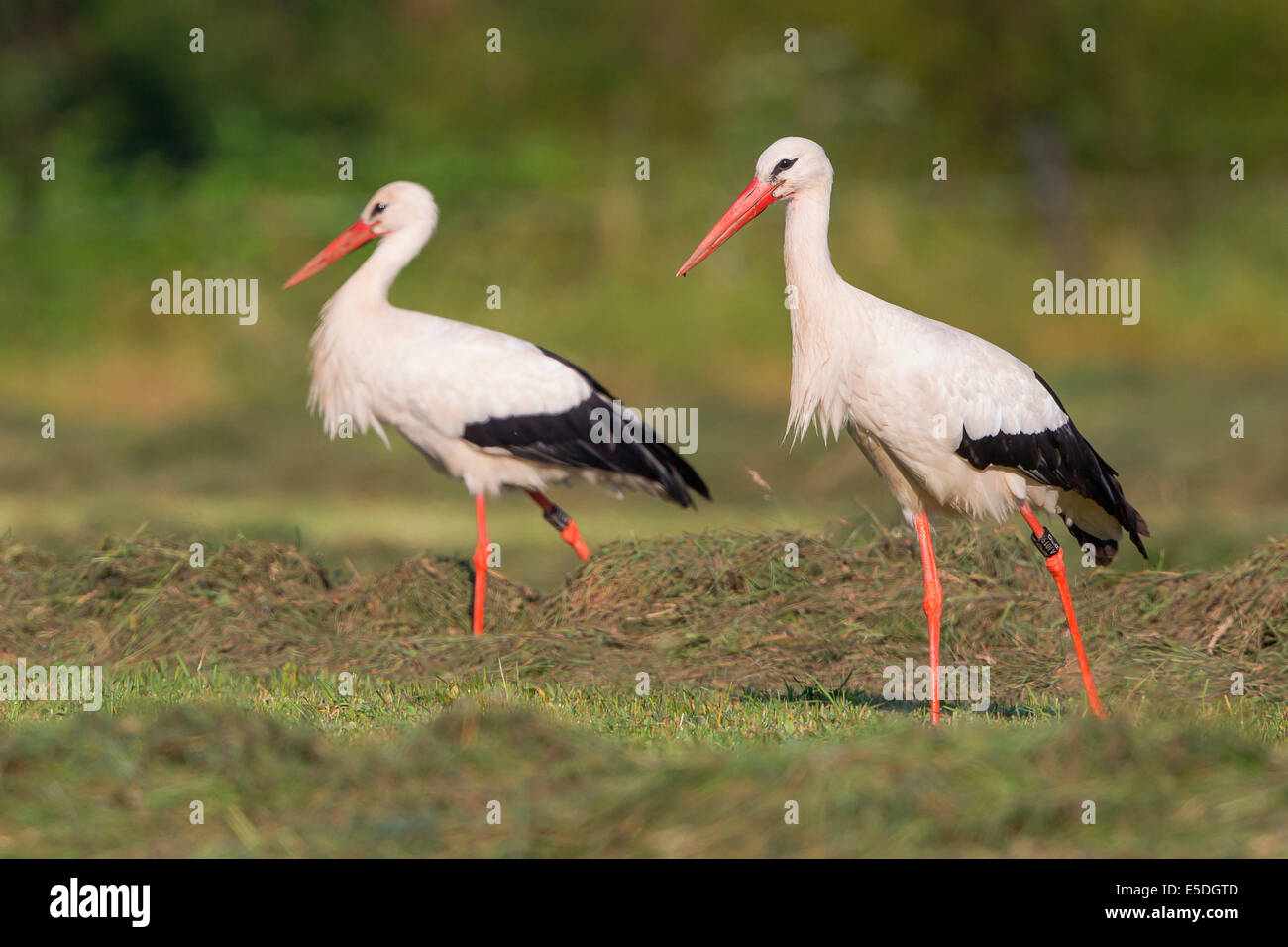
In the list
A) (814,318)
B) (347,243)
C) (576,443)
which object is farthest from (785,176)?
(347,243)

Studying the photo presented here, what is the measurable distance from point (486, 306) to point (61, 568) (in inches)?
304

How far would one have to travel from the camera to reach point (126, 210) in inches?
601

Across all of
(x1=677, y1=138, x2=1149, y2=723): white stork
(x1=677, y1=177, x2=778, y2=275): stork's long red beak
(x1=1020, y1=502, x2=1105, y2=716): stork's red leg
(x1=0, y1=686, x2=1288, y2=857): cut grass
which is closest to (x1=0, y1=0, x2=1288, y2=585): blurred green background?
(x1=1020, y1=502, x2=1105, y2=716): stork's red leg

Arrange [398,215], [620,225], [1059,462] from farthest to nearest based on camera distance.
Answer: [620,225] → [398,215] → [1059,462]

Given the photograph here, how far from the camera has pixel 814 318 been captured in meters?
5.52

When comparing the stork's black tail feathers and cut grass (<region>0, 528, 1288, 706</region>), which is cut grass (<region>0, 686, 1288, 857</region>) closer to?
the stork's black tail feathers

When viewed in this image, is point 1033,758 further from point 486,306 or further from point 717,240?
point 486,306

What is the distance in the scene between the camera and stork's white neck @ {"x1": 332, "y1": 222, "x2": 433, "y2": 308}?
782 centimetres

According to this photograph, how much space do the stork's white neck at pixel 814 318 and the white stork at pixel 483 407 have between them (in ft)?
6.33

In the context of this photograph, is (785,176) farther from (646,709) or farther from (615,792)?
(615,792)

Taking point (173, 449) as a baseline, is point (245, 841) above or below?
below

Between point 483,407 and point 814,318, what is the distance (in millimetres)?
2199

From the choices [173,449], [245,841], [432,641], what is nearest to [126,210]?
[173,449]

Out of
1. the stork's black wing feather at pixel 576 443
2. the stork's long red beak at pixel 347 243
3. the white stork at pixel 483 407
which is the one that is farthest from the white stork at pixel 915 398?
the stork's long red beak at pixel 347 243
